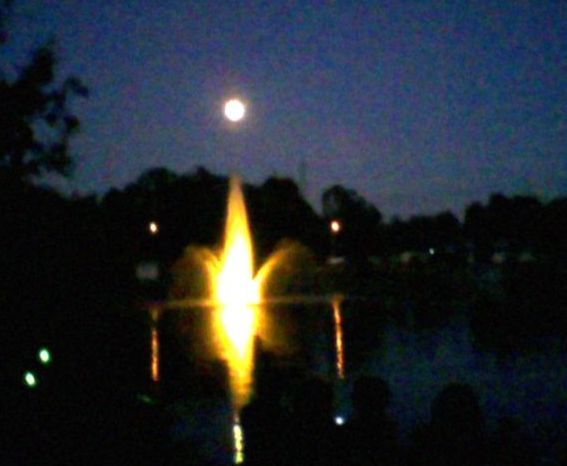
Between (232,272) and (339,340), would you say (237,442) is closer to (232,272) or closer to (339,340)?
(339,340)

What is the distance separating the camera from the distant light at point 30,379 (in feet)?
42.6

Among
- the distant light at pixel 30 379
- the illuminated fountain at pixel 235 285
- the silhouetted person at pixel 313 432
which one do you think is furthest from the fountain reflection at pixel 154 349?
the silhouetted person at pixel 313 432

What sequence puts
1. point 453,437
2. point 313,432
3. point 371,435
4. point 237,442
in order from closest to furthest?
1. point 453,437
2. point 371,435
3. point 313,432
4. point 237,442

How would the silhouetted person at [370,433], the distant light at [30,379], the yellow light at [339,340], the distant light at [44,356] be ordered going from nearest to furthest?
the silhouetted person at [370,433]
the distant light at [30,379]
the distant light at [44,356]
the yellow light at [339,340]

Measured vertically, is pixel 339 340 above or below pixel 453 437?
above

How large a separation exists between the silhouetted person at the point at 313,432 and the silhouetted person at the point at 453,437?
71 centimetres

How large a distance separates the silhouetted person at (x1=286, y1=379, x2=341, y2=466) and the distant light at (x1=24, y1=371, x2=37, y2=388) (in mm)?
5563

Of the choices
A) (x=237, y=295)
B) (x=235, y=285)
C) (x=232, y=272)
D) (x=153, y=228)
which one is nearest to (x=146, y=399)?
(x=237, y=295)

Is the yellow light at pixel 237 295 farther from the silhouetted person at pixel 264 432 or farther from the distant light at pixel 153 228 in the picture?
the silhouetted person at pixel 264 432

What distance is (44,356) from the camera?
13.3 metres

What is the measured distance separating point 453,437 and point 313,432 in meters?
1.26

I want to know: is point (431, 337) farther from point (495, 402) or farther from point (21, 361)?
point (21, 361)

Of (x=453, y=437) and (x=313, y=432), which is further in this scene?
(x=313, y=432)

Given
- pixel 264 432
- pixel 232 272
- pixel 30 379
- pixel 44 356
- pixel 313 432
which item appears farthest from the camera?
pixel 232 272
